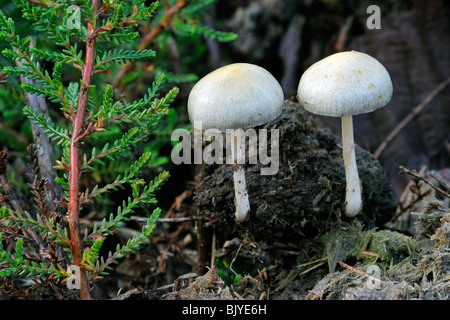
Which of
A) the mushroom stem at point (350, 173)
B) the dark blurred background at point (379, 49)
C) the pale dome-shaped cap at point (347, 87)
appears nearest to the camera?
the pale dome-shaped cap at point (347, 87)

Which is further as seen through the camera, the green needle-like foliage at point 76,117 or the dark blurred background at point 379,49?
the dark blurred background at point 379,49

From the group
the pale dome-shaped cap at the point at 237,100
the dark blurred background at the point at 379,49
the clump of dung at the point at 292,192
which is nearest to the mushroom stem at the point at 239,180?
the clump of dung at the point at 292,192

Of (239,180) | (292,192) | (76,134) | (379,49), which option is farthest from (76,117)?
(379,49)

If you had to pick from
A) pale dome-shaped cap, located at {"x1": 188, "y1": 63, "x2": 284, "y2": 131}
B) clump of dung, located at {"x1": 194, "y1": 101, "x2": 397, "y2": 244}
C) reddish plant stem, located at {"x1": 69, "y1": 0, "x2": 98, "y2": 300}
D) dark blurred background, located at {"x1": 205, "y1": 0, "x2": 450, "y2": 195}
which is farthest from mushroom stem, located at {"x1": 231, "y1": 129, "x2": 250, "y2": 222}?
dark blurred background, located at {"x1": 205, "y1": 0, "x2": 450, "y2": 195}

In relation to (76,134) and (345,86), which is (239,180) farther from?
(76,134)

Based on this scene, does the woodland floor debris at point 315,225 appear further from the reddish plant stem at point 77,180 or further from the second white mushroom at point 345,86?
the reddish plant stem at point 77,180

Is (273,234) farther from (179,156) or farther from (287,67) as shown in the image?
(287,67)

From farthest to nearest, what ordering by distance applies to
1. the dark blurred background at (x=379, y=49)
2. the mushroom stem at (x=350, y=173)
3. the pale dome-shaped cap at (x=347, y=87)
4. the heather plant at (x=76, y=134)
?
the dark blurred background at (x=379, y=49) → the mushroom stem at (x=350, y=173) → the pale dome-shaped cap at (x=347, y=87) → the heather plant at (x=76, y=134)
